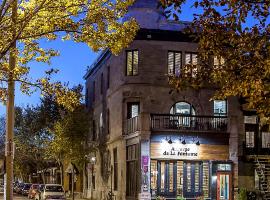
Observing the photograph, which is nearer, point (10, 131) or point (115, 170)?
point (10, 131)

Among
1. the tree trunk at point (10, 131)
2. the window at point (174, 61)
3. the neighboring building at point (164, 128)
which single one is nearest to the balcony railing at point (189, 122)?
the neighboring building at point (164, 128)

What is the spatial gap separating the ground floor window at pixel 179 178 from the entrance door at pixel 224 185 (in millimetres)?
769

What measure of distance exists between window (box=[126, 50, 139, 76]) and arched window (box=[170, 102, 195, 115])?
11.9ft

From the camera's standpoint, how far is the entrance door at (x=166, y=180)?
37906mm

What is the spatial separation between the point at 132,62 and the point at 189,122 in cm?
597

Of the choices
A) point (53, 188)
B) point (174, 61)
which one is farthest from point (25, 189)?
point (174, 61)

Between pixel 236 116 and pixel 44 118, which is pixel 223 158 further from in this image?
pixel 44 118

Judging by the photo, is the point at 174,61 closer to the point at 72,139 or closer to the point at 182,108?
the point at 182,108

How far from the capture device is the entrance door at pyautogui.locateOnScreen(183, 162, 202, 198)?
125 ft

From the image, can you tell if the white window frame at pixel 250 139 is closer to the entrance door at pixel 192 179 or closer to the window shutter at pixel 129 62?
the entrance door at pixel 192 179

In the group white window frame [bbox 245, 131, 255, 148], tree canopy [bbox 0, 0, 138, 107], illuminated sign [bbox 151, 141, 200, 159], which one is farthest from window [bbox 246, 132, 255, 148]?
tree canopy [bbox 0, 0, 138, 107]

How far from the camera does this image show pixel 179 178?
126 feet

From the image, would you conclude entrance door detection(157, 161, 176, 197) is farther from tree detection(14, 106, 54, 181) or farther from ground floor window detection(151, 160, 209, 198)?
tree detection(14, 106, 54, 181)

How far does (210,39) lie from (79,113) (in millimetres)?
41201
